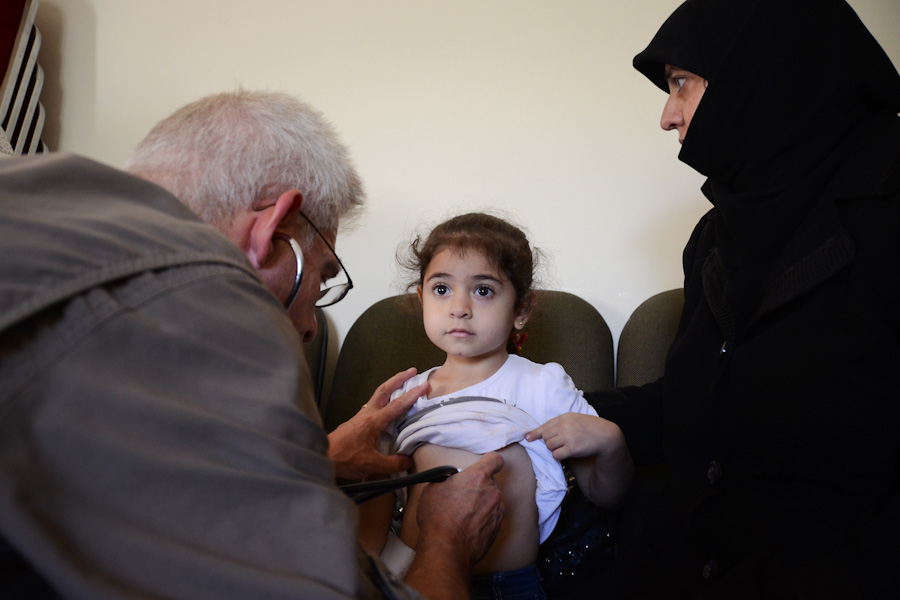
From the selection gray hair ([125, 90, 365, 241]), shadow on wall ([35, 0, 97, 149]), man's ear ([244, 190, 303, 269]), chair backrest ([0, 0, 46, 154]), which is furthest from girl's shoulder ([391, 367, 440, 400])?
shadow on wall ([35, 0, 97, 149])

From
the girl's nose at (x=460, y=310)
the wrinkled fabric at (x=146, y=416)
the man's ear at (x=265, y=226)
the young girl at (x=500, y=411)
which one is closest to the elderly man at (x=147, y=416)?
the wrinkled fabric at (x=146, y=416)

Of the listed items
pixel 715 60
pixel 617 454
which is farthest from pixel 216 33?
pixel 617 454

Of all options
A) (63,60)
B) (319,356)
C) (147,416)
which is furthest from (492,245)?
(63,60)

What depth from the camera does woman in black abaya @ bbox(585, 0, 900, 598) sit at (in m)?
1.22

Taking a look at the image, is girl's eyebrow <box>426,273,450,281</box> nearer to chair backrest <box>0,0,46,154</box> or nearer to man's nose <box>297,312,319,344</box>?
man's nose <box>297,312,319,344</box>

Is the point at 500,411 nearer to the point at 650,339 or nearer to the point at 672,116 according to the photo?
the point at 650,339

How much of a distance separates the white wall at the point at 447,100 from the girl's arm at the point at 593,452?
2.64 feet

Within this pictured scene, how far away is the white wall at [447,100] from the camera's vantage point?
237 centimetres

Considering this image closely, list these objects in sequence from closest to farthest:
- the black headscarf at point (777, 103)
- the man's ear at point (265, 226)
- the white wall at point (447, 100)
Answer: the man's ear at point (265, 226) < the black headscarf at point (777, 103) < the white wall at point (447, 100)

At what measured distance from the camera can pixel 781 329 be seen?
4.44 ft

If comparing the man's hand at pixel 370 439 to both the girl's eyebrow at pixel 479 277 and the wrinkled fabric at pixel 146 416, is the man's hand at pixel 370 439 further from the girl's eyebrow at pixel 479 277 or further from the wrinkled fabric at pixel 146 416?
the wrinkled fabric at pixel 146 416

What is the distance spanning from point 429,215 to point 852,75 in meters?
1.44

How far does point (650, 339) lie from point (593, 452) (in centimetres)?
60

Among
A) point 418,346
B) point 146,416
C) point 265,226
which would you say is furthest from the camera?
point 418,346
